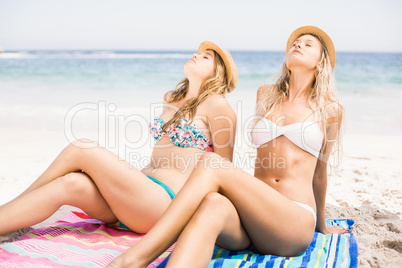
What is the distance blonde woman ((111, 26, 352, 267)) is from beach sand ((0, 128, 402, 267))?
1.42 feet

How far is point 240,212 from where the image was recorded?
7.68ft

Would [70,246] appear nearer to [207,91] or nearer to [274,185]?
[274,185]

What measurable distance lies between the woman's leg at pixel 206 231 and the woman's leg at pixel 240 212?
0.06 metres

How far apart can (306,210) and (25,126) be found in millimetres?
7238

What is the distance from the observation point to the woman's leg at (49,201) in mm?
2672

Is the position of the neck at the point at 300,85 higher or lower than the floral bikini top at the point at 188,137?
higher

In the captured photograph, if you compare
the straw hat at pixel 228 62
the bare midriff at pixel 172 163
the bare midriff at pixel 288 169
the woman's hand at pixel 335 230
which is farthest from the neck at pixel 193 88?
the woman's hand at pixel 335 230

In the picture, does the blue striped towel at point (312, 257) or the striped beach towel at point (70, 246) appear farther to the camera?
the striped beach towel at point (70, 246)

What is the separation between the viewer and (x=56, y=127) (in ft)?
26.7

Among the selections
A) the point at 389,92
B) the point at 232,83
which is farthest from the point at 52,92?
the point at 389,92

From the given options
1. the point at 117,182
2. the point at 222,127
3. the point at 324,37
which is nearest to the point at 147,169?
the point at 117,182

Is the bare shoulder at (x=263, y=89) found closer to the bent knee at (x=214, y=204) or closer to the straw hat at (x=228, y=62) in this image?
the straw hat at (x=228, y=62)

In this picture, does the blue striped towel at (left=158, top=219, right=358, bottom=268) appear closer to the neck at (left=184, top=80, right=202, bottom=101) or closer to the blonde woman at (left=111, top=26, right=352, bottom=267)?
the blonde woman at (left=111, top=26, right=352, bottom=267)

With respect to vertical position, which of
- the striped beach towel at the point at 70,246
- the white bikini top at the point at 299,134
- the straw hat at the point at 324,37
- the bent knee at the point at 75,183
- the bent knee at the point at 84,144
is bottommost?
the striped beach towel at the point at 70,246
